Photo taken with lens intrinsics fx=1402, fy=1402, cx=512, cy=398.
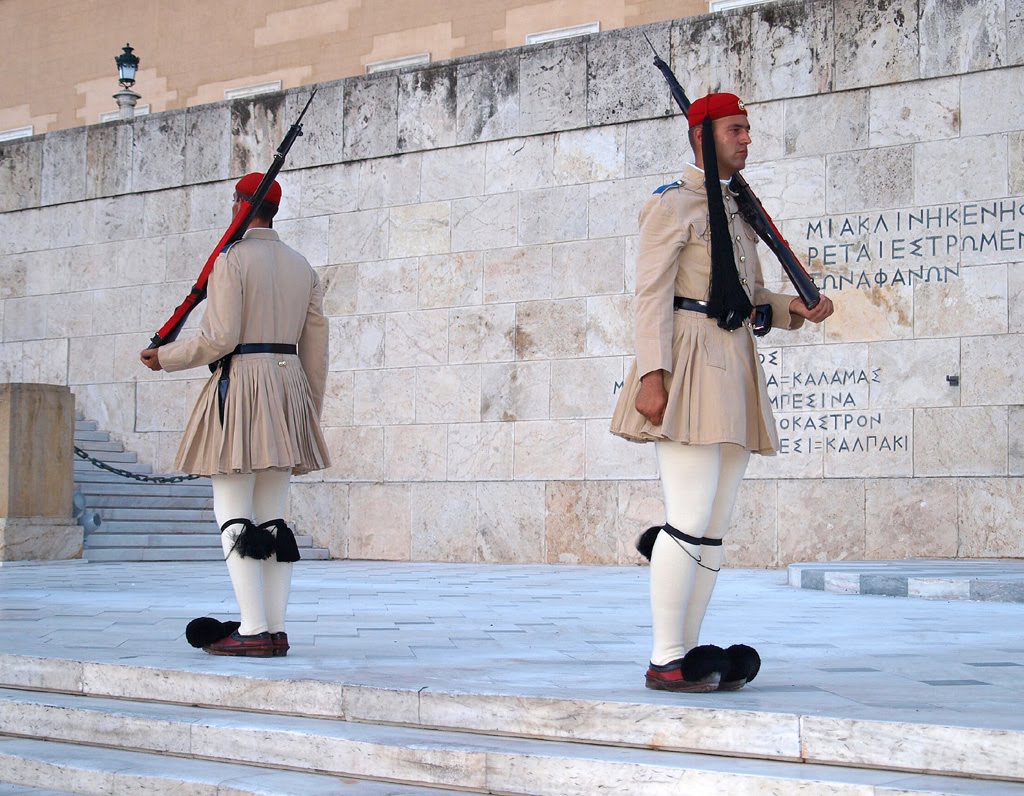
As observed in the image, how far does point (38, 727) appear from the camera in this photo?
4.66 metres

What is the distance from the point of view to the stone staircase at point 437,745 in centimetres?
346

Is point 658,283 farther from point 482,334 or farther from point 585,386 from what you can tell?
point 482,334

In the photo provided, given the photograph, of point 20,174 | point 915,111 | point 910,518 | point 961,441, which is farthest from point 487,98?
point 20,174

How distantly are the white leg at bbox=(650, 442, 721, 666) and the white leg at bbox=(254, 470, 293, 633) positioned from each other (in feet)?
5.39

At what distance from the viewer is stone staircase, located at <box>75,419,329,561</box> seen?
489 inches

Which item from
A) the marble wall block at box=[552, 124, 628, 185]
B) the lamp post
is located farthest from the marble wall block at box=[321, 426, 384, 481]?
the lamp post

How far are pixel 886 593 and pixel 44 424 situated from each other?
6982 mm

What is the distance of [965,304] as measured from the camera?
431 inches

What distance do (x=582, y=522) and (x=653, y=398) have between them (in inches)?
316

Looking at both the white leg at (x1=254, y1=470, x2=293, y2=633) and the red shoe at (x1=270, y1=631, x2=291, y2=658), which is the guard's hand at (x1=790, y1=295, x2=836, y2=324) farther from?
the red shoe at (x1=270, y1=631, x2=291, y2=658)

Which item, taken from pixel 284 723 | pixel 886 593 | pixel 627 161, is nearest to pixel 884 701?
pixel 284 723

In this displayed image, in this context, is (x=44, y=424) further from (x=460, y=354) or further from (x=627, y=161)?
(x=627, y=161)

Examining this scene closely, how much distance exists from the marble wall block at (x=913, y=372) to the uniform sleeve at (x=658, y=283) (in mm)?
7159

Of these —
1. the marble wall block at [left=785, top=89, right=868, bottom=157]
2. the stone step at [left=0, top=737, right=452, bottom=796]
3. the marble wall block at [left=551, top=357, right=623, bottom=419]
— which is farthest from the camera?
the marble wall block at [left=551, top=357, right=623, bottom=419]
